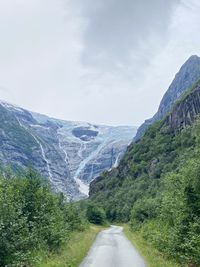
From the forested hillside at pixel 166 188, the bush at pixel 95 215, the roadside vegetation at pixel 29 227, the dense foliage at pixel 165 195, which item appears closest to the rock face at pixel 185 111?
the forested hillside at pixel 166 188

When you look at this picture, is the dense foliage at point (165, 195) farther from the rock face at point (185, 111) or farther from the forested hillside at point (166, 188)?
the rock face at point (185, 111)

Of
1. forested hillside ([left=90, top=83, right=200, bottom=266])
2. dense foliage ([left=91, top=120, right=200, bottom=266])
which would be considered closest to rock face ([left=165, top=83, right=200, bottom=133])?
forested hillside ([left=90, top=83, right=200, bottom=266])

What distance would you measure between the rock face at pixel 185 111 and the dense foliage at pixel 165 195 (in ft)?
13.0

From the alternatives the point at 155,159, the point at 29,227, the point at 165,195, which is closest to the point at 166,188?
the point at 165,195

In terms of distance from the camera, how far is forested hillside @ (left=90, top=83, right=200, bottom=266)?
95.4ft

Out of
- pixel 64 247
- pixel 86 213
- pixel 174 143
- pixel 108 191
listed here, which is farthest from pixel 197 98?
pixel 64 247

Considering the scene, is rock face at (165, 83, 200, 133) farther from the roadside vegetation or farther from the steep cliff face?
the roadside vegetation

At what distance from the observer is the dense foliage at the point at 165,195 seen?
1132 inches

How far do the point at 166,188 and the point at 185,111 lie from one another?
136 metres

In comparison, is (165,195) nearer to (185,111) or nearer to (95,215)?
(95,215)

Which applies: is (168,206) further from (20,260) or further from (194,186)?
(20,260)

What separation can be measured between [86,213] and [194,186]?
11257 cm

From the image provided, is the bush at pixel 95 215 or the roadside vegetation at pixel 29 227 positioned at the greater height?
the roadside vegetation at pixel 29 227

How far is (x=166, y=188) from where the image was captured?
49.1 metres
